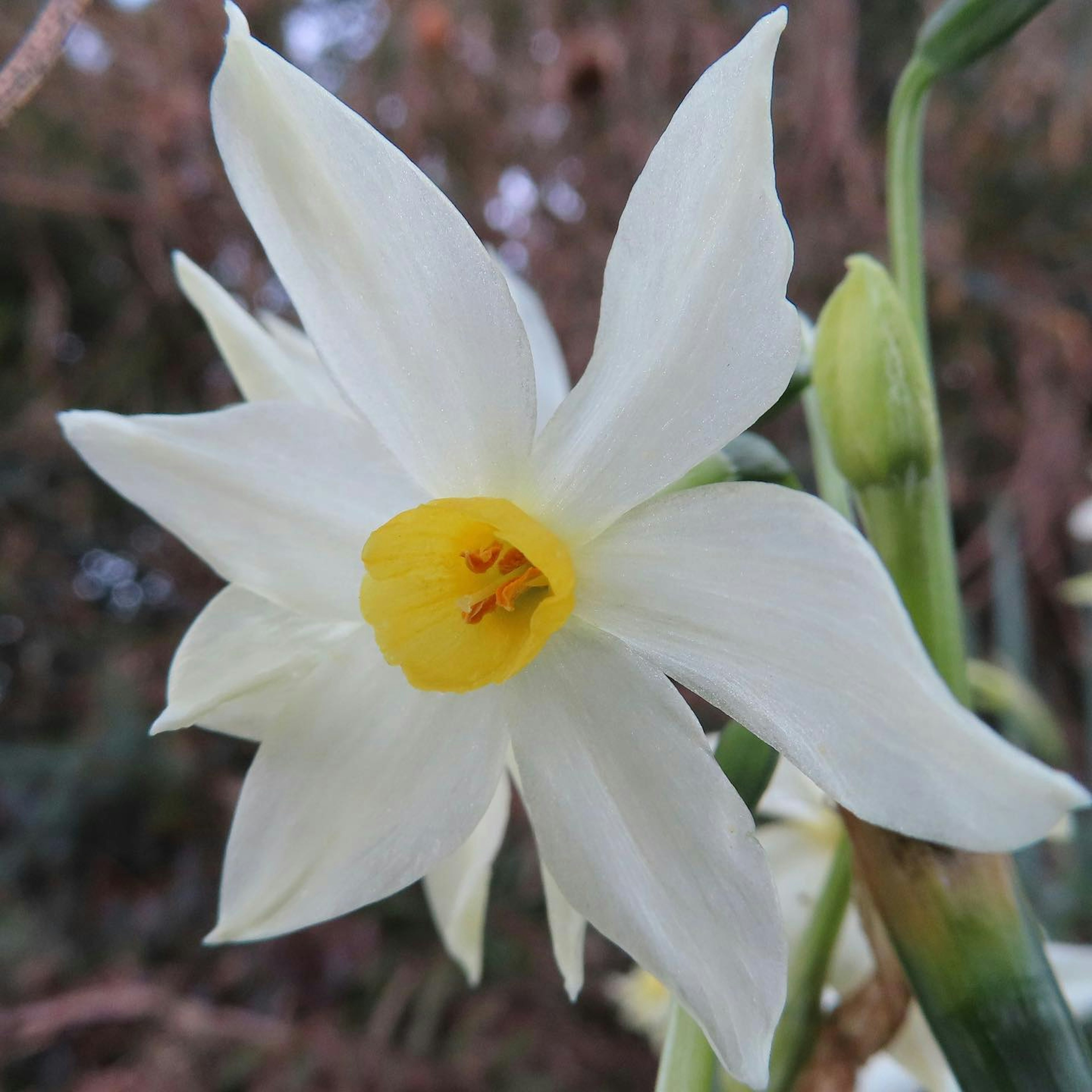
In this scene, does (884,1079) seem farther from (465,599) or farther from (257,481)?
(257,481)

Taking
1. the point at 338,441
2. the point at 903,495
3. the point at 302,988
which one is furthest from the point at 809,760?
the point at 302,988

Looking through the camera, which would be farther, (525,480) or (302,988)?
(302,988)

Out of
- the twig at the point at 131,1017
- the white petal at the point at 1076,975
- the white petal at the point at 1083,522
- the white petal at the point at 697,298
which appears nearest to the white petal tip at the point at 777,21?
the white petal at the point at 697,298

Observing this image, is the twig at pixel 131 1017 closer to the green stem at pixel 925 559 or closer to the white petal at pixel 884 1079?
the white petal at pixel 884 1079

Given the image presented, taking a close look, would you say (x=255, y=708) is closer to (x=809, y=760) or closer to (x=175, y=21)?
(x=809, y=760)

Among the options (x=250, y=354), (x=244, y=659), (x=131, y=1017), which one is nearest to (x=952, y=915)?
(x=244, y=659)

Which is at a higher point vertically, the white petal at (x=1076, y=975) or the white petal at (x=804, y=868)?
the white petal at (x=804, y=868)
